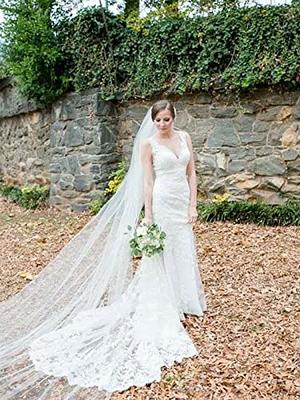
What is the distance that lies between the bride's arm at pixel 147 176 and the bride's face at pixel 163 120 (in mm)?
160

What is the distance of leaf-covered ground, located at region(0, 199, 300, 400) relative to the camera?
2.88m

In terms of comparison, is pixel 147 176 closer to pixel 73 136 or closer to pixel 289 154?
pixel 289 154

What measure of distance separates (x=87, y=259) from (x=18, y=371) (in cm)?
120

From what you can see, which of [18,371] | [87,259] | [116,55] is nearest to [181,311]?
[87,259]

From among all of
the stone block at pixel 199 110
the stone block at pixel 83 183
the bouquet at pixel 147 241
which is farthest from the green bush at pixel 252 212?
the bouquet at pixel 147 241

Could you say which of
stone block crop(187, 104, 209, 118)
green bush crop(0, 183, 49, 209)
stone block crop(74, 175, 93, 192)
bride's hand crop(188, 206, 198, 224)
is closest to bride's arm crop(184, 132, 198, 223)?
bride's hand crop(188, 206, 198, 224)

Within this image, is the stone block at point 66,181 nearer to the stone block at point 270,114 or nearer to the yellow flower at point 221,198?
the yellow flower at point 221,198

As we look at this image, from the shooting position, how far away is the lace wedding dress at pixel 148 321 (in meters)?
3.05

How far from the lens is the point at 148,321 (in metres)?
3.47

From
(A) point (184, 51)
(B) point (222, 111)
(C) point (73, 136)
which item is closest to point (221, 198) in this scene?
(B) point (222, 111)

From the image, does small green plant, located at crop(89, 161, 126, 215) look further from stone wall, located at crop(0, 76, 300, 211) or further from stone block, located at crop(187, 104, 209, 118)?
stone block, located at crop(187, 104, 209, 118)

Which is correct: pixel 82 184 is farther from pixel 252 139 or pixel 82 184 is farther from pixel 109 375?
pixel 109 375

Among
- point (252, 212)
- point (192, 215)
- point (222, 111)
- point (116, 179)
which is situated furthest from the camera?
point (116, 179)

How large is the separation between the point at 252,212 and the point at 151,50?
9.36ft
